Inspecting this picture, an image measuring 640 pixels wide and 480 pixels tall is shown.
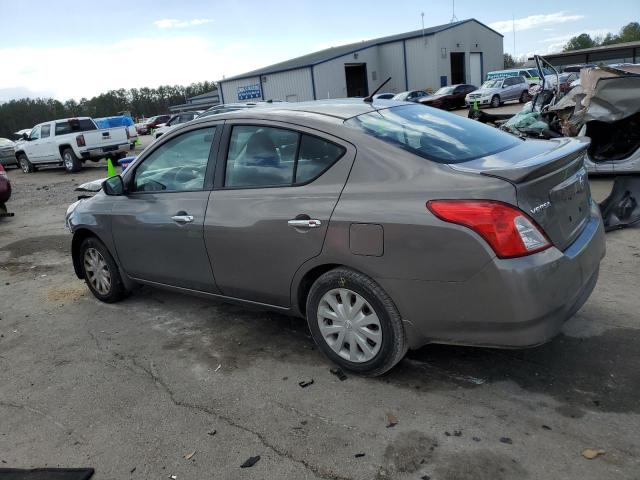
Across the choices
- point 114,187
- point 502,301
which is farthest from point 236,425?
point 114,187

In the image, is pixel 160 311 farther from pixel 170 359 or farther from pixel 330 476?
pixel 330 476

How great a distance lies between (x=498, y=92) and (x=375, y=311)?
31985 millimetres

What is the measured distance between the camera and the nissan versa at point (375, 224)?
8.97ft

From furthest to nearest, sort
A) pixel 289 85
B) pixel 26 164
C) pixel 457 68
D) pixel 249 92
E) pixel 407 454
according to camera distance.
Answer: pixel 457 68 < pixel 249 92 < pixel 289 85 < pixel 26 164 < pixel 407 454

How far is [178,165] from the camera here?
4203 mm

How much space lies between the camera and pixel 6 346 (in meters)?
4.46

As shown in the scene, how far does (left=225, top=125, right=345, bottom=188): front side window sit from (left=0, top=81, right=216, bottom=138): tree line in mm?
84475

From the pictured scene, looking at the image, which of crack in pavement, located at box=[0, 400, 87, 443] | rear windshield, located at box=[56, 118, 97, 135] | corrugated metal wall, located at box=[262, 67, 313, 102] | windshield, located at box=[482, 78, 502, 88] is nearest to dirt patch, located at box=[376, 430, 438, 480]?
crack in pavement, located at box=[0, 400, 87, 443]

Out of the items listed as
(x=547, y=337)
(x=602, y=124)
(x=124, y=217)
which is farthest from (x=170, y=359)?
(x=602, y=124)

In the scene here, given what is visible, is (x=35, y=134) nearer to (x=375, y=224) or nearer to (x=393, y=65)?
(x=375, y=224)

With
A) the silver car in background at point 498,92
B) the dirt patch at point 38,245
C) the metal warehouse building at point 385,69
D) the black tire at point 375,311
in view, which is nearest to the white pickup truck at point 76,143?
Result: the dirt patch at point 38,245

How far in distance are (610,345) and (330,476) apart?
7.01 feet

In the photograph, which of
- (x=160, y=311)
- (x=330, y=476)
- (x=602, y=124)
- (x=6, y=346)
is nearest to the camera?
(x=330, y=476)

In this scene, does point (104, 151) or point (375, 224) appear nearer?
point (375, 224)
